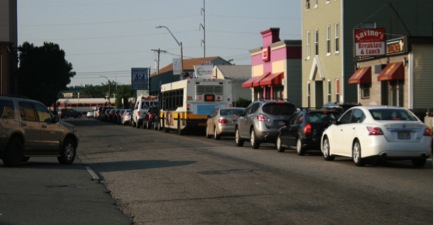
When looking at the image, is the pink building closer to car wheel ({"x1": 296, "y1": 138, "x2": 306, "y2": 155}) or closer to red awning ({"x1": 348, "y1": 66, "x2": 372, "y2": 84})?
red awning ({"x1": 348, "y1": 66, "x2": 372, "y2": 84})

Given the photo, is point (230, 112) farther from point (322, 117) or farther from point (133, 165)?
point (133, 165)

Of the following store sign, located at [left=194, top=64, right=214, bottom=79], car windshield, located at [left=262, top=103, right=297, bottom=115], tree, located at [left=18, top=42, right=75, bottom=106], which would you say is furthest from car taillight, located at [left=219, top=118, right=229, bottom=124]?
tree, located at [left=18, top=42, right=75, bottom=106]

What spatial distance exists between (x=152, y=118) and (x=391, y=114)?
33.7 metres

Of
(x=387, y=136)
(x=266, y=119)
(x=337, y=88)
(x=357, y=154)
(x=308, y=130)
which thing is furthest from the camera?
(x=337, y=88)

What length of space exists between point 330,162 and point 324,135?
43.4 inches

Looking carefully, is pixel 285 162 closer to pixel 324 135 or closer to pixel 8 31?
pixel 324 135

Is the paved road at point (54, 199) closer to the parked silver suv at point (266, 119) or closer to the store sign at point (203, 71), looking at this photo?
the parked silver suv at point (266, 119)

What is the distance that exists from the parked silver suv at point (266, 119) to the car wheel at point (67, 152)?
7.91 meters

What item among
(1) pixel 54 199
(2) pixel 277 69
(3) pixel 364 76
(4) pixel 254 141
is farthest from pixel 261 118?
(2) pixel 277 69

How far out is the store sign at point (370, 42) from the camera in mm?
39250

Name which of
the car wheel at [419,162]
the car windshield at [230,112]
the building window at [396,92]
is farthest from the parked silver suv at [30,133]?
the building window at [396,92]

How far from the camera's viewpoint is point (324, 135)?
2102 cm

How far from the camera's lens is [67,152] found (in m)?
20.5

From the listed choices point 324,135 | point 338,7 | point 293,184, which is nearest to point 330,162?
point 324,135
